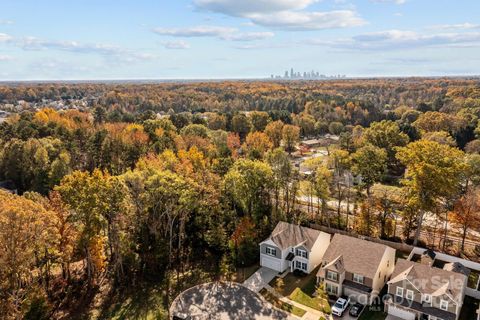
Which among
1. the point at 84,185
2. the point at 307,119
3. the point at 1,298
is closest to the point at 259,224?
the point at 84,185

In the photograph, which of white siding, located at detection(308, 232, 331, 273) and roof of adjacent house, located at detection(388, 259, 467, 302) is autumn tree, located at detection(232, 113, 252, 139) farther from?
roof of adjacent house, located at detection(388, 259, 467, 302)

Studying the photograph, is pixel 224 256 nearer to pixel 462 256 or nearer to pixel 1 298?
pixel 1 298

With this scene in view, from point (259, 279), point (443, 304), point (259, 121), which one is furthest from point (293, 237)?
point (259, 121)

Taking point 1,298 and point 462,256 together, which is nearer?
point 1,298

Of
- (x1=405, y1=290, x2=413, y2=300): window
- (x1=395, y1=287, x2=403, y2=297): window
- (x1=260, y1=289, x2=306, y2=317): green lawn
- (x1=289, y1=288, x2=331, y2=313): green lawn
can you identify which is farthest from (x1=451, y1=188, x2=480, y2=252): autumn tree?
(x1=260, y1=289, x2=306, y2=317): green lawn

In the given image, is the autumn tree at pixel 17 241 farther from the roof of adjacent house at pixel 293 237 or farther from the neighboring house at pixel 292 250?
the roof of adjacent house at pixel 293 237

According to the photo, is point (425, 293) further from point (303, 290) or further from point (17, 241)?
point (17, 241)
